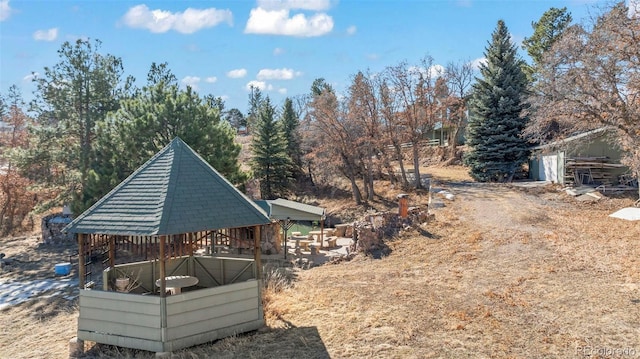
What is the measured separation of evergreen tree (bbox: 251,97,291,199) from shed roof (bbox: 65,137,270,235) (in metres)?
19.8

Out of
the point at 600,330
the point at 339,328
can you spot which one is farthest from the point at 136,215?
the point at 600,330

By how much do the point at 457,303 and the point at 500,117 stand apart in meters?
18.5

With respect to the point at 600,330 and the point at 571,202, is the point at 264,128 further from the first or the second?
the point at 600,330

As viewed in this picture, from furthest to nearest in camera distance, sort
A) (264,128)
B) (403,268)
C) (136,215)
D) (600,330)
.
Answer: (264,128) → (403,268) → (136,215) → (600,330)

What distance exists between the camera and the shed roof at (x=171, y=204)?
266 inches

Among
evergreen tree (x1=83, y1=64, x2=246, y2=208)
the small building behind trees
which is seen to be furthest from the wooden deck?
the small building behind trees

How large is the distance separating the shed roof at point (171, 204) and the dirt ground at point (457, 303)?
199cm

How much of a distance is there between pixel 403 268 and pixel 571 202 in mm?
9766

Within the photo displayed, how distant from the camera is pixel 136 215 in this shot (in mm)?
6965

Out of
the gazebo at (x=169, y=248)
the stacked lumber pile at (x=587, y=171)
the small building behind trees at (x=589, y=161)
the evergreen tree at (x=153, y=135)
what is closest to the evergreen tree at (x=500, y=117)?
the small building behind trees at (x=589, y=161)

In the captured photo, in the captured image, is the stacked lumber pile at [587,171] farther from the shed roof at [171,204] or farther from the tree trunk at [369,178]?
the shed roof at [171,204]

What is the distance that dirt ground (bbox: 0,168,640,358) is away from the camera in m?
6.25

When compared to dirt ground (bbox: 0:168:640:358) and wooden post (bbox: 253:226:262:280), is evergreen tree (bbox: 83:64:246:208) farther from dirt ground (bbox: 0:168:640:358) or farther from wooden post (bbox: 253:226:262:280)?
wooden post (bbox: 253:226:262:280)

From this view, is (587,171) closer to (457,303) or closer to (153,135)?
(457,303)
